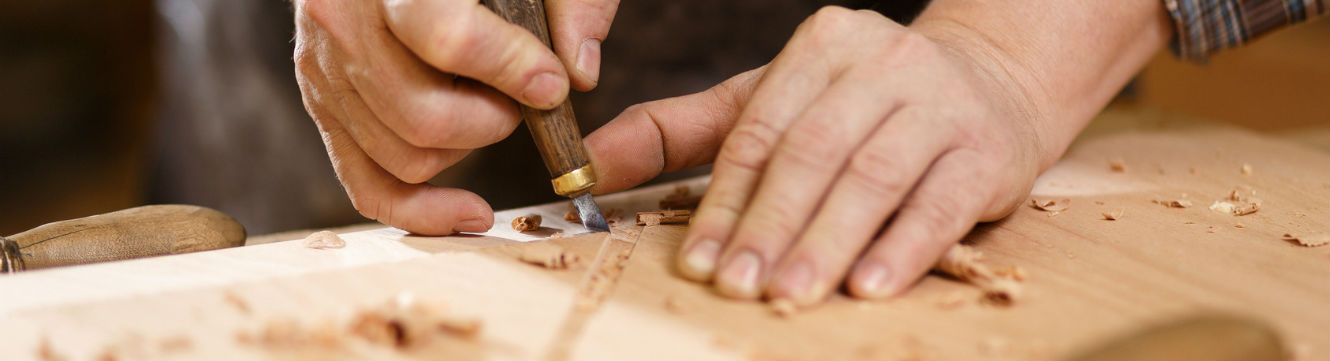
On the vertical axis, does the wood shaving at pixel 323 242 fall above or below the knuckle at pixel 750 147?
below

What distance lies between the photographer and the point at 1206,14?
4.95ft

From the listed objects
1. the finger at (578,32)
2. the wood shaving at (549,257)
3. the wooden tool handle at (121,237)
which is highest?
the finger at (578,32)

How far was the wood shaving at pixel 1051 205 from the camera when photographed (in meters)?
1.14

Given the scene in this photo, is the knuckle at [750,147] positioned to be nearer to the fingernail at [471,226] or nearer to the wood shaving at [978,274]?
the wood shaving at [978,274]

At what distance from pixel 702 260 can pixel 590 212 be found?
0.33m

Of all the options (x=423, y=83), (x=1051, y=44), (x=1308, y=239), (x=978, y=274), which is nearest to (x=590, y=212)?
(x=423, y=83)

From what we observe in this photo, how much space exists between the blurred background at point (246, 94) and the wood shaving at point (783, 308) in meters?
1.08

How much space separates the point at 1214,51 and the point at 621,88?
1.20 metres

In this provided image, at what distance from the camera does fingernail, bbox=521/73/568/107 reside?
993 mm

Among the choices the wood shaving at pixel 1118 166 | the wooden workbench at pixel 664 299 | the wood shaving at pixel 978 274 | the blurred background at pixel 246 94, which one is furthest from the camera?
the blurred background at pixel 246 94

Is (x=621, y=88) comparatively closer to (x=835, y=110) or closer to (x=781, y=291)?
(x=835, y=110)

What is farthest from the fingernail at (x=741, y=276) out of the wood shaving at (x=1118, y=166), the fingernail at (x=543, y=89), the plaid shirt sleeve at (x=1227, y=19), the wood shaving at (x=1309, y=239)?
the plaid shirt sleeve at (x=1227, y=19)

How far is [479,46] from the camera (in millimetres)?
942

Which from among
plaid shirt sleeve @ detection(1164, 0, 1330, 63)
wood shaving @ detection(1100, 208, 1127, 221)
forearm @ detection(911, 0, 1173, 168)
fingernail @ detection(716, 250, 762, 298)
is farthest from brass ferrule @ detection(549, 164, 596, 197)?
plaid shirt sleeve @ detection(1164, 0, 1330, 63)
